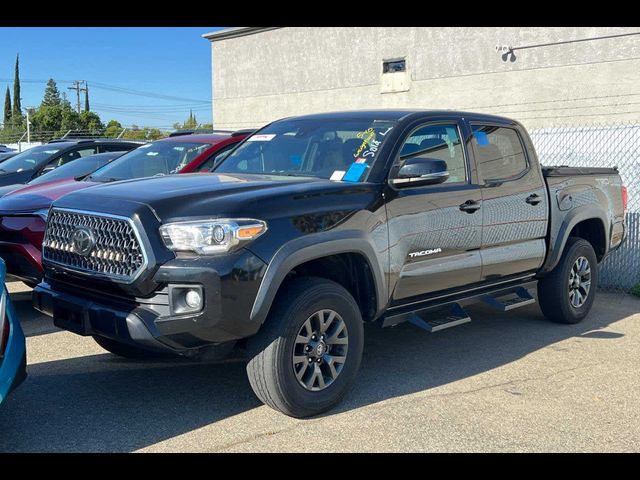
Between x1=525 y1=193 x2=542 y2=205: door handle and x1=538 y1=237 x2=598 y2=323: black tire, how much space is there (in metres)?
0.79

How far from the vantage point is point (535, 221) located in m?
6.16

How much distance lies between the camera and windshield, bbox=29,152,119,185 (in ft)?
28.0

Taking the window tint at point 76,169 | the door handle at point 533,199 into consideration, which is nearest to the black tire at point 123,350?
the door handle at point 533,199

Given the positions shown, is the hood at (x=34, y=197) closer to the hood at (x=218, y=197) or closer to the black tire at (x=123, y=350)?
the black tire at (x=123, y=350)

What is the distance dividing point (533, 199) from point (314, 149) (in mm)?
2127

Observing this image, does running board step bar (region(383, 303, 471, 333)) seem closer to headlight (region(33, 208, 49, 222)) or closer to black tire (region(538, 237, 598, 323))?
black tire (region(538, 237, 598, 323))

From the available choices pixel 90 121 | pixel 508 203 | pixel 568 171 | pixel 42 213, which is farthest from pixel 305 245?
pixel 90 121

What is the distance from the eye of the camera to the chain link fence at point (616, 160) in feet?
28.0

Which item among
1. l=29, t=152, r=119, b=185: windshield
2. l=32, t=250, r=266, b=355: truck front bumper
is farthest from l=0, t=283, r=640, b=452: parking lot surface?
l=29, t=152, r=119, b=185: windshield

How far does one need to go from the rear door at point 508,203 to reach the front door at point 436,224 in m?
0.17
